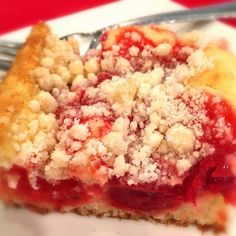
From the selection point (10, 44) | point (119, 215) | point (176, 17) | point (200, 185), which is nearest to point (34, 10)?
point (10, 44)

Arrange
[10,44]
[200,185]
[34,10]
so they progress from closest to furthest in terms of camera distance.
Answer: [200,185]
[10,44]
[34,10]

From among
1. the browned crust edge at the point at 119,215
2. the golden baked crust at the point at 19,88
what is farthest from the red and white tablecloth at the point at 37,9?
the browned crust edge at the point at 119,215

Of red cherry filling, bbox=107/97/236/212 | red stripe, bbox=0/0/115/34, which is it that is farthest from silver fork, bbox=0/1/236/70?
red cherry filling, bbox=107/97/236/212

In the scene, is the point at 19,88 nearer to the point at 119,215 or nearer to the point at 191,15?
the point at 119,215

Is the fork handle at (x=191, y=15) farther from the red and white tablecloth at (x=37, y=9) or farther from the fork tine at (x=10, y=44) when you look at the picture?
the fork tine at (x=10, y=44)

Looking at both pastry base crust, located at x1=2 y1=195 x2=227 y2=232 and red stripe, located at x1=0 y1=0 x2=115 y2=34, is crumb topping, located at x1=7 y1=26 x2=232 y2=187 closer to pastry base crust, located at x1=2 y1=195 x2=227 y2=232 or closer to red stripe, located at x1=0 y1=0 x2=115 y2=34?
pastry base crust, located at x1=2 y1=195 x2=227 y2=232

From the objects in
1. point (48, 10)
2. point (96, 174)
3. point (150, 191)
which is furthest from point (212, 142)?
point (48, 10)
